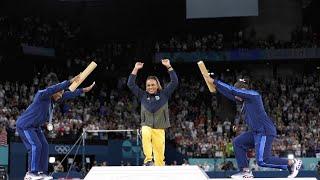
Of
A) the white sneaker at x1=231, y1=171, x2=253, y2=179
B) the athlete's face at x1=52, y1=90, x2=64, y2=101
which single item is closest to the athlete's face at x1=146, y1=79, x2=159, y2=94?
the athlete's face at x1=52, y1=90, x2=64, y2=101

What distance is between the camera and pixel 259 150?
9.43 metres

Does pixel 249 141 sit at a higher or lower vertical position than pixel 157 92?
lower

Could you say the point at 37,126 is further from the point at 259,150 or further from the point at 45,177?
the point at 259,150

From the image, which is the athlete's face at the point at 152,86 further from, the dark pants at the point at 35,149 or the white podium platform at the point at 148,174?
the white podium platform at the point at 148,174

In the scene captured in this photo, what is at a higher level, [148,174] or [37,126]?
[37,126]

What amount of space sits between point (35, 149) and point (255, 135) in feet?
13.1

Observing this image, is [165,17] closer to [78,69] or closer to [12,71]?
[78,69]

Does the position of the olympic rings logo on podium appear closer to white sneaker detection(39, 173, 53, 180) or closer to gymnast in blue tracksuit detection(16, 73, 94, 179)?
gymnast in blue tracksuit detection(16, 73, 94, 179)

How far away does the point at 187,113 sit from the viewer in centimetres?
2973

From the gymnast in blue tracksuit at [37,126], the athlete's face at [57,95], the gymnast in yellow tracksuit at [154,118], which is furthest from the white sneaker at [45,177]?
the gymnast in yellow tracksuit at [154,118]

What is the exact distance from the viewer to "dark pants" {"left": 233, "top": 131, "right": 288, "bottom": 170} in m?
9.45

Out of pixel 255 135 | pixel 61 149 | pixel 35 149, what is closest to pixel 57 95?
pixel 35 149

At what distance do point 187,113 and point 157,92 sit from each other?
1890cm

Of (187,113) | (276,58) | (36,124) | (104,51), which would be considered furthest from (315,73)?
(36,124)
